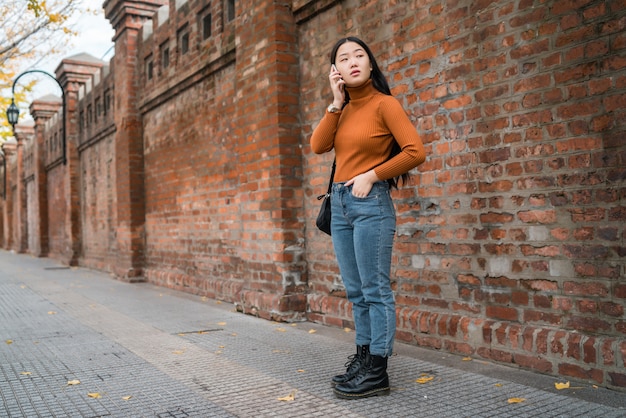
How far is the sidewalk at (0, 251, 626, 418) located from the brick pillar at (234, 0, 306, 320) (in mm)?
377

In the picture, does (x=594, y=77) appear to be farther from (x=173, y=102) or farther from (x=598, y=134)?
(x=173, y=102)

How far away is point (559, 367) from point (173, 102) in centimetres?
776

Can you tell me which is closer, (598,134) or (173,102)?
(598,134)

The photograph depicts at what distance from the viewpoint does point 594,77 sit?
3.35 meters

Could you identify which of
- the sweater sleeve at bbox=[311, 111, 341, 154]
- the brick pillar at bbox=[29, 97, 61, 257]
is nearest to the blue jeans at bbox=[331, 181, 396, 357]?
the sweater sleeve at bbox=[311, 111, 341, 154]

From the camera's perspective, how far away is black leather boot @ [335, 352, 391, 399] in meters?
3.28

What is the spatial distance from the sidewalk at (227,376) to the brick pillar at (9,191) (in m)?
29.3

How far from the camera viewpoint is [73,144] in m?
17.1

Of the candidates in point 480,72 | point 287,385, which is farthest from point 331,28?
point 287,385

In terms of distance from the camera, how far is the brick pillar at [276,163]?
5.96 meters

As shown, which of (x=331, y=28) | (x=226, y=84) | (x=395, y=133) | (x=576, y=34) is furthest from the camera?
(x=226, y=84)

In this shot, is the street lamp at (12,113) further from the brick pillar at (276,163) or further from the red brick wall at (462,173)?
the brick pillar at (276,163)

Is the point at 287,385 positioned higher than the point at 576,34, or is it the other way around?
the point at 576,34

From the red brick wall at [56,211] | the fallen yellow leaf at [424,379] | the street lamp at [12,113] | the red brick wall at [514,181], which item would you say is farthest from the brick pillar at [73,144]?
the fallen yellow leaf at [424,379]
